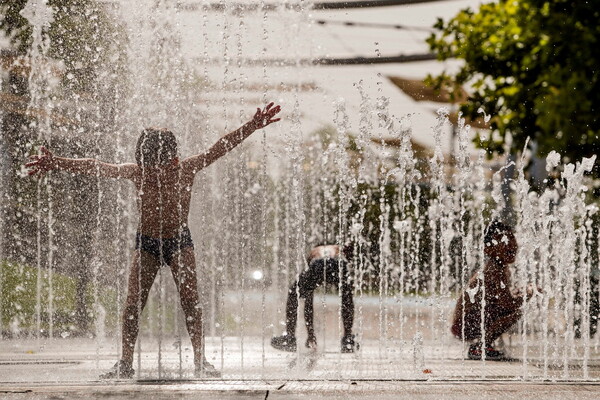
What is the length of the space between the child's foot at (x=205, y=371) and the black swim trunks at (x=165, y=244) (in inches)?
20.8

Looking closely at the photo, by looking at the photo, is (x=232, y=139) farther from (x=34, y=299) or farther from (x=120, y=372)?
(x=34, y=299)

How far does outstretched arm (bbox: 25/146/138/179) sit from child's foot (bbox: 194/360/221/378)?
98 cm

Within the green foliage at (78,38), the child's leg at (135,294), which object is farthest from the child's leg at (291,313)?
the green foliage at (78,38)

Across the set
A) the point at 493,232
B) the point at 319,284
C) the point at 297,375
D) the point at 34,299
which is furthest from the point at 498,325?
the point at 34,299

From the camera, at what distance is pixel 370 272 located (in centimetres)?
1141

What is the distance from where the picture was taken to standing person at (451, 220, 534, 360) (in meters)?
5.32

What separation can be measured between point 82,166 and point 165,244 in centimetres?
55

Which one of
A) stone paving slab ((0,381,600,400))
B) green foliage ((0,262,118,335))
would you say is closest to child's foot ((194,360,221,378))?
stone paving slab ((0,381,600,400))

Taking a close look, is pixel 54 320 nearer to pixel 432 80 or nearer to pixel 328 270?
pixel 328 270

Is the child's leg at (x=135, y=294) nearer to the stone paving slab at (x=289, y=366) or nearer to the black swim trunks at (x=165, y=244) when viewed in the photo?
the black swim trunks at (x=165, y=244)

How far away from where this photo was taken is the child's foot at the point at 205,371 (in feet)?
13.5

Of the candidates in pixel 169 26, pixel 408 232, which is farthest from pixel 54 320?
pixel 408 232

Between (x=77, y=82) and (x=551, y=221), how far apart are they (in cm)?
450

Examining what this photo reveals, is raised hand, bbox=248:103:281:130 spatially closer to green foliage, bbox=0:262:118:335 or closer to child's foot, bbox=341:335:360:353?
child's foot, bbox=341:335:360:353
